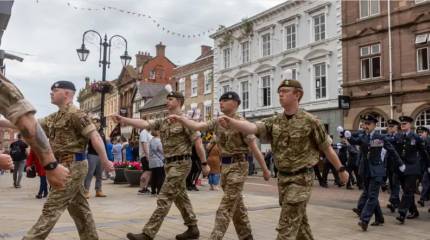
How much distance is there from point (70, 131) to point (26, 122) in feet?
8.10

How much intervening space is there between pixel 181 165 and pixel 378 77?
20.2 m

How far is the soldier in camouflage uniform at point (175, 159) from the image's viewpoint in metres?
5.85

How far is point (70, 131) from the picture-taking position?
4.99 m

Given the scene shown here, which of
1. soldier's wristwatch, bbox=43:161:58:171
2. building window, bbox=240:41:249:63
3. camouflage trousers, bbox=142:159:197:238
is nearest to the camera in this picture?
soldier's wristwatch, bbox=43:161:58:171

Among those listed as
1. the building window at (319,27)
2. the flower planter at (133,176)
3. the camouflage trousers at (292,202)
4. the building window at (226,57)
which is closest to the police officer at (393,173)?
the camouflage trousers at (292,202)

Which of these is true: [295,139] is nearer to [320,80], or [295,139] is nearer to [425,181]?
[425,181]

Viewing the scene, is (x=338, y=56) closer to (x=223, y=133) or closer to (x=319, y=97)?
(x=319, y=97)

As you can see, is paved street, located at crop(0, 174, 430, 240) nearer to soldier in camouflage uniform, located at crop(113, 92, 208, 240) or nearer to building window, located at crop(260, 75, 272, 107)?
soldier in camouflage uniform, located at crop(113, 92, 208, 240)

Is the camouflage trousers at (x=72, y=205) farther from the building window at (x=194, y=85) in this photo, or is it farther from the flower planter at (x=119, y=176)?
the building window at (x=194, y=85)

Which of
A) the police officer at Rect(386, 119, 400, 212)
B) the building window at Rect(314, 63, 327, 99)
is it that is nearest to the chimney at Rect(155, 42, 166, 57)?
the building window at Rect(314, 63, 327, 99)

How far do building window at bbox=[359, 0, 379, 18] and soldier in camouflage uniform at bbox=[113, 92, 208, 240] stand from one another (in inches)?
822

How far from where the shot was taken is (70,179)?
4762 mm

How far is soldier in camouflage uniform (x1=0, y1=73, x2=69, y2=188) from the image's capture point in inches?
102

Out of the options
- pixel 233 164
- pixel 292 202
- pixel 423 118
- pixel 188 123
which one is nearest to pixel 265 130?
pixel 292 202
